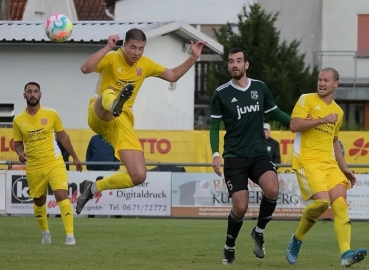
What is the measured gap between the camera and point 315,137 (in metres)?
11.8

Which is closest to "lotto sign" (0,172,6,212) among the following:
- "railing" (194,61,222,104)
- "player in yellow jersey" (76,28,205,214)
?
"player in yellow jersey" (76,28,205,214)

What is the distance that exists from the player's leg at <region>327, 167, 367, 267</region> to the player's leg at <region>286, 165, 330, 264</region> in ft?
0.30

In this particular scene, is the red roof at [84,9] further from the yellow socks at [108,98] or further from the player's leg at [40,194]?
the yellow socks at [108,98]

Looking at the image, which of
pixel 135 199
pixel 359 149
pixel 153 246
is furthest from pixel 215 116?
pixel 359 149

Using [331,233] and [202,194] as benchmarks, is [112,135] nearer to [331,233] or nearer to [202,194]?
[331,233]

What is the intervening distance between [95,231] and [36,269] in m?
6.50

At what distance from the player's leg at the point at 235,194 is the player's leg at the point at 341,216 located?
3.07 ft

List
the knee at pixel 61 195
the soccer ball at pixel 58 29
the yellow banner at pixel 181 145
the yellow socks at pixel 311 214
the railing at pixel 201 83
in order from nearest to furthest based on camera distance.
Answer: the yellow socks at pixel 311 214
the knee at pixel 61 195
the soccer ball at pixel 58 29
the yellow banner at pixel 181 145
the railing at pixel 201 83

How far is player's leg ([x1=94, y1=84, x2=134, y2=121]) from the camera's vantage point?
1174 centimetres

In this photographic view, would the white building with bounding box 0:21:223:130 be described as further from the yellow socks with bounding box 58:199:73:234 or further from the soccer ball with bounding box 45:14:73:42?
the yellow socks with bounding box 58:199:73:234

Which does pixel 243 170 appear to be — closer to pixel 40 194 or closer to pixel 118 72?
pixel 118 72

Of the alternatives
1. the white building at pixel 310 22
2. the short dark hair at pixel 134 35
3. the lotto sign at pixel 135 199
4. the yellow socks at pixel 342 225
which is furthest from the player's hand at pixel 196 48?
the white building at pixel 310 22

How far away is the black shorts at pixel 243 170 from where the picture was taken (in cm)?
1177

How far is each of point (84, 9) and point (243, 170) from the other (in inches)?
1674
